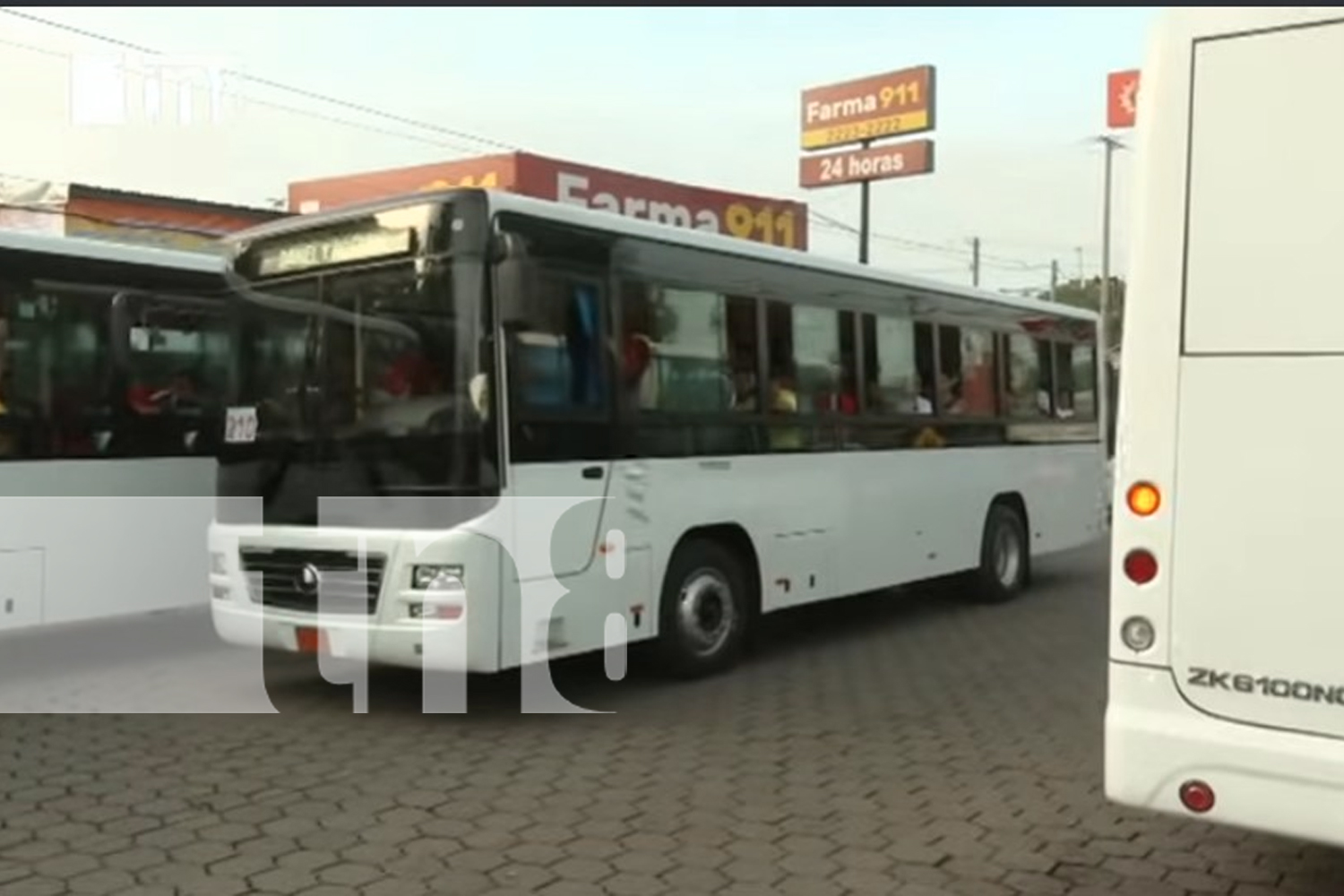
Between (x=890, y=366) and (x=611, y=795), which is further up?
(x=890, y=366)

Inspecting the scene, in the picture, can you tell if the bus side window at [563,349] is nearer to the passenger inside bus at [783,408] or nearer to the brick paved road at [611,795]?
the passenger inside bus at [783,408]

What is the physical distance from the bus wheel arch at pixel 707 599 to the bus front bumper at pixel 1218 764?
419 cm

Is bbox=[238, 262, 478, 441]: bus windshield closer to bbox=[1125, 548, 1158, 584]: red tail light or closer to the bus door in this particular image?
the bus door

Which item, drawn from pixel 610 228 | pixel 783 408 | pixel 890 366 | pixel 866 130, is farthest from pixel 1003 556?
pixel 866 130

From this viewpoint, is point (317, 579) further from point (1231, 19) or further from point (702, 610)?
point (1231, 19)

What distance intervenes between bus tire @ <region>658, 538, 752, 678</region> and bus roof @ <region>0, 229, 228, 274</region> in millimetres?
3462

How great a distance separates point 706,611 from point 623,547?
101 cm

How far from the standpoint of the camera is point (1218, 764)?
389cm

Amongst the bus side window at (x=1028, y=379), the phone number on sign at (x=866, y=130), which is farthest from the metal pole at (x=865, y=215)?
the bus side window at (x=1028, y=379)

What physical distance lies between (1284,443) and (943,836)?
7.31 ft

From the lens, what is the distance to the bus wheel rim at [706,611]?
26.9 ft

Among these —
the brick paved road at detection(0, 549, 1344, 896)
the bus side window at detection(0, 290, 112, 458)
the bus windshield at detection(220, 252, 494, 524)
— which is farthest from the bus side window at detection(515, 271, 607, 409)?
the bus side window at detection(0, 290, 112, 458)

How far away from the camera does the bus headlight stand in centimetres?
677

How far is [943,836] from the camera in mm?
5234
